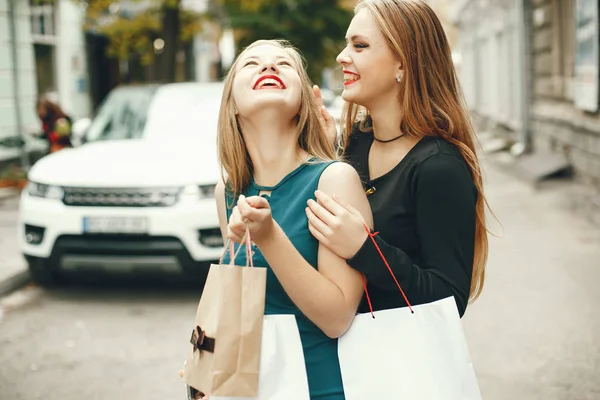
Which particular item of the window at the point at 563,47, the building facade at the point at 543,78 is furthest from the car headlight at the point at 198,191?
the window at the point at 563,47

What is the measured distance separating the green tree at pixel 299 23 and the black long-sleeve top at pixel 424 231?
20.5 m

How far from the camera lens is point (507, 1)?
2044 centimetres

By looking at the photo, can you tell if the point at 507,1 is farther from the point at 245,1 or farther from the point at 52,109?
the point at 52,109

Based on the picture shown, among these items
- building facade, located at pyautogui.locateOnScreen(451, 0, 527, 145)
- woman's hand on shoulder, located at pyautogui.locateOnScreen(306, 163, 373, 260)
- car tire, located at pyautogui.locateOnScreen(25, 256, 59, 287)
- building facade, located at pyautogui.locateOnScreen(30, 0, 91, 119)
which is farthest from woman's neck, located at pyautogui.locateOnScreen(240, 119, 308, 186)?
building facade, located at pyautogui.locateOnScreen(30, 0, 91, 119)

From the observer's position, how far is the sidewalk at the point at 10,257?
6.82m

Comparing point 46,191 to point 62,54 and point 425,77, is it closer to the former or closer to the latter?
point 425,77

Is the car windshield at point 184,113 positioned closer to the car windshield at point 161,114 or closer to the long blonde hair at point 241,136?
the car windshield at point 161,114

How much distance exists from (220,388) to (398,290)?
478 millimetres

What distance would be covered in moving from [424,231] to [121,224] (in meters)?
4.41

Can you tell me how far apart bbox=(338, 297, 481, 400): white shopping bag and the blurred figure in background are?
35.0 feet

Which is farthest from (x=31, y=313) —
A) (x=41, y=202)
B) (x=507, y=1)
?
(x=507, y=1)

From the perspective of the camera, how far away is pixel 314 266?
6.21 feet

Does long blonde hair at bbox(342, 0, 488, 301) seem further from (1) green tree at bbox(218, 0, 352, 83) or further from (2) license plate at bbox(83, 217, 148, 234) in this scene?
(1) green tree at bbox(218, 0, 352, 83)

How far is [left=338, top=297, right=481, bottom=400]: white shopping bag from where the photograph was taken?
69.6 inches
